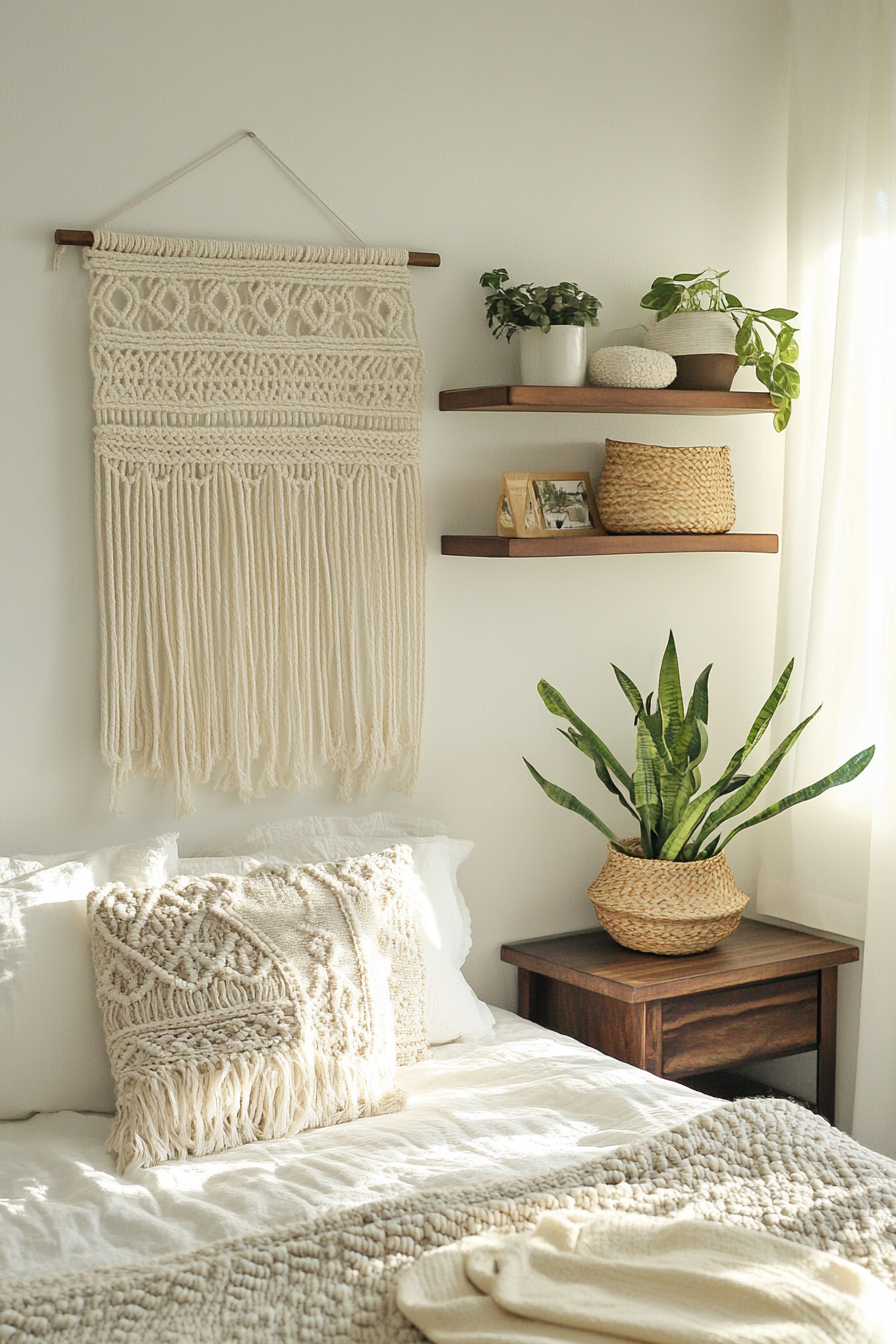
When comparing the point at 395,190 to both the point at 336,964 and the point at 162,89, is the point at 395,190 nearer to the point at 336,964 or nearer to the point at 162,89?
the point at 162,89

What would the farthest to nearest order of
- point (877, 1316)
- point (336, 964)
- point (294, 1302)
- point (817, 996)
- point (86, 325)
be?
point (817, 996), point (86, 325), point (336, 964), point (294, 1302), point (877, 1316)

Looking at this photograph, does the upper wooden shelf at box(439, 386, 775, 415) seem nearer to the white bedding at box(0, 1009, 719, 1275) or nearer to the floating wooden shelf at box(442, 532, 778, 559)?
the floating wooden shelf at box(442, 532, 778, 559)

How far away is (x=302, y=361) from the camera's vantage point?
246 centimetres

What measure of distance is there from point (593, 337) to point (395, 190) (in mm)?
526

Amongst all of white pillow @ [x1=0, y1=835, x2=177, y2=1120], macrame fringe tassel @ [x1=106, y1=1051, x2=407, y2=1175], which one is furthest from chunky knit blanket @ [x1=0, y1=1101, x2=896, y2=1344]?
white pillow @ [x1=0, y1=835, x2=177, y2=1120]

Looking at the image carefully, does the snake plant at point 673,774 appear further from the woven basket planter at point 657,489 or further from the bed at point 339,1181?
the bed at point 339,1181

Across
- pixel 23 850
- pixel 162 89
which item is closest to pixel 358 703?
pixel 23 850

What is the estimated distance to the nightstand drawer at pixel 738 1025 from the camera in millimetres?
2520

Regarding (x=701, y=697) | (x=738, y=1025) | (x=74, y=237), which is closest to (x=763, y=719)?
(x=701, y=697)

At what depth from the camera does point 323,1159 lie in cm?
186

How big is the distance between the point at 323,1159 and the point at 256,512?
117 centimetres

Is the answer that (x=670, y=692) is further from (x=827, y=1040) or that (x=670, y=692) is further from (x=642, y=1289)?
(x=642, y=1289)

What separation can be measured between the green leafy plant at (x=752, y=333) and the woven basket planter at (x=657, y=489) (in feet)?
0.67

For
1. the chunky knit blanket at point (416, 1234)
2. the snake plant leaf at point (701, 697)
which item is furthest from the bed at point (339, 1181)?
the snake plant leaf at point (701, 697)
